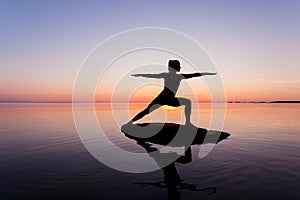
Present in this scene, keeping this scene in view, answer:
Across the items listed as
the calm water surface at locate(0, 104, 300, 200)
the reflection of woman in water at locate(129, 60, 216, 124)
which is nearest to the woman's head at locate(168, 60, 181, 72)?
the reflection of woman in water at locate(129, 60, 216, 124)

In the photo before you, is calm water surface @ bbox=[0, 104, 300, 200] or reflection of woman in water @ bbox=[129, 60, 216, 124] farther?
reflection of woman in water @ bbox=[129, 60, 216, 124]

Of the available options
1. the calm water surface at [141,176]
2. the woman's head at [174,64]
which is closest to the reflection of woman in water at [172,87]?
the woman's head at [174,64]

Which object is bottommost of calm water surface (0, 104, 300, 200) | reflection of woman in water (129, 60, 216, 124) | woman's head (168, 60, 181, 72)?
calm water surface (0, 104, 300, 200)

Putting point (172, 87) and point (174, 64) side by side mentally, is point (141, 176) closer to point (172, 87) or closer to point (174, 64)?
point (172, 87)

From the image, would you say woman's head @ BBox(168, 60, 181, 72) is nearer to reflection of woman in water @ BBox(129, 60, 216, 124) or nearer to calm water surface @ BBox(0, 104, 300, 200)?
reflection of woman in water @ BBox(129, 60, 216, 124)

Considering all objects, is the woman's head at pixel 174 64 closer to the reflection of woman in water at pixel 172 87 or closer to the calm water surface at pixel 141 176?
the reflection of woman in water at pixel 172 87

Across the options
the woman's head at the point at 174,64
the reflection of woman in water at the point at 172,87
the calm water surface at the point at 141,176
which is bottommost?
the calm water surface at the point at 141,176

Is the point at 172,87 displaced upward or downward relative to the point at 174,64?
downward

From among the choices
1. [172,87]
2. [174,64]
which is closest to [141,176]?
[172,87]

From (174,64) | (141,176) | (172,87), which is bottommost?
(141,176)

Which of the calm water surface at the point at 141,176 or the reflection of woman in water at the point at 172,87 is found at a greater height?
the reflection of woman in water at the point at 172,87

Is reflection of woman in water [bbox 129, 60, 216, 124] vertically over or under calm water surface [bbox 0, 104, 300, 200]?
over

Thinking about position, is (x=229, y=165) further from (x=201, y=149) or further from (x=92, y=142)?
(x=92, y=142)

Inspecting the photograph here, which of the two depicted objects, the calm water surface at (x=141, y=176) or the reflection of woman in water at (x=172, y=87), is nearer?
the calm water surface at (x=141, y=176)
